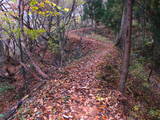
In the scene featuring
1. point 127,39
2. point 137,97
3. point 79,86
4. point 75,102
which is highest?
point 127,39

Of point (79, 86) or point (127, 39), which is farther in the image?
point (79, 86)

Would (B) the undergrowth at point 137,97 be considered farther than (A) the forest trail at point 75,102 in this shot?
Yes

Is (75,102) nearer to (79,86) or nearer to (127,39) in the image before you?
(79,86)

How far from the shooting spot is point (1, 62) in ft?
30.6

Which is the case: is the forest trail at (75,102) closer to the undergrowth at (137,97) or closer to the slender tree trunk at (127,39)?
the undergrowth at (137,97)

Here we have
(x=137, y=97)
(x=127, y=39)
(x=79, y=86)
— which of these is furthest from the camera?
(x=137, y=97)

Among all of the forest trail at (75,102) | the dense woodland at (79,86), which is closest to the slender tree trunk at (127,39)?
the dense woodland at (79,86)

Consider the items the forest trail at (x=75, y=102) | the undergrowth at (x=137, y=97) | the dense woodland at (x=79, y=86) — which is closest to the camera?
the forest trail at (x=75, y=102)

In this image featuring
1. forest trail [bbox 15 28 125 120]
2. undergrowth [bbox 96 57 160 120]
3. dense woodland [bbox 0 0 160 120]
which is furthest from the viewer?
undergrowth [bbox 96 57 160 120]

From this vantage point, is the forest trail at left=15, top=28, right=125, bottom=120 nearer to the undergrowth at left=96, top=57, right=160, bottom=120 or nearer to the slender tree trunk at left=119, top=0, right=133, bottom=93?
the undergrowth at left=96, top=57, right=160, bottom=120

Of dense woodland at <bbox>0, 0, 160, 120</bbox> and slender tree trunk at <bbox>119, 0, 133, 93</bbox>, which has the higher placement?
slender tree trunk at <bbox>119, 0, 133, 93</bbox>

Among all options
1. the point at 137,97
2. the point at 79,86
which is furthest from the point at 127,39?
the point at 137,97

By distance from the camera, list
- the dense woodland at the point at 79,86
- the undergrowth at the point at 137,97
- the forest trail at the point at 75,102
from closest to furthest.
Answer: the forest trail at the point at 75,102 → the dense woodland at the point at 79,86 → the undergrowth at the point at 137,97

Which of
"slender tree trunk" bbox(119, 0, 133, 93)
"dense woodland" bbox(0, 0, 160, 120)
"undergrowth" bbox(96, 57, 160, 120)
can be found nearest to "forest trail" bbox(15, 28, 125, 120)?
"dense woodland" bbox(0, 0, 160, 120)
